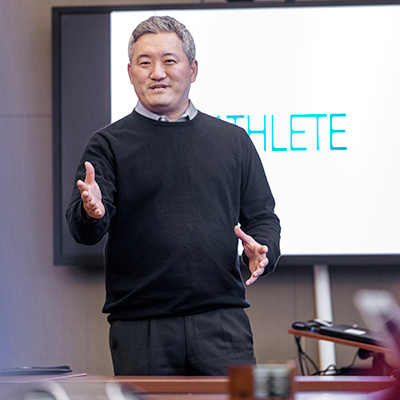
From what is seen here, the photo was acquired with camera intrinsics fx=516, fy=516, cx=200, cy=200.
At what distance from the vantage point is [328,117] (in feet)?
8.14

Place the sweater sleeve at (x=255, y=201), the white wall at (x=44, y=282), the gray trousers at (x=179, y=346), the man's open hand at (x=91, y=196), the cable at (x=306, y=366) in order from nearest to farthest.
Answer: the man's open hand at (x=91, y=196) → the gray trousers at (x=179, y=346) → the sweater sleeve at (x=255, y=201) → the cable at (x=306, y=366) → the white wall at (x=44, y=282)

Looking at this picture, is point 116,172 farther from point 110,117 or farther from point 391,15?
point 391,15

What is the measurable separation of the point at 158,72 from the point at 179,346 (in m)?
0.79

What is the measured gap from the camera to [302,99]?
2.49 metres

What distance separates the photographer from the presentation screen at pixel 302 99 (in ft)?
7.98

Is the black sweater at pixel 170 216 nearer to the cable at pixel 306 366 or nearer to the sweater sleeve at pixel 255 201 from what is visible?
the sweater sleeve at pixel 255 201

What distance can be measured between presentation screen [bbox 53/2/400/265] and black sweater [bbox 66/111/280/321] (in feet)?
3.08

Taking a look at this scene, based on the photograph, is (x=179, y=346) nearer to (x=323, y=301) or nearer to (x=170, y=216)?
(x=170, y=216)

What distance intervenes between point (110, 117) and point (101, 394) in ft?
6.01

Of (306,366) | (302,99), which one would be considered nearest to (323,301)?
(306,366)

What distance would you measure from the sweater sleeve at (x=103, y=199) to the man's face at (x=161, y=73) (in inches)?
7.9

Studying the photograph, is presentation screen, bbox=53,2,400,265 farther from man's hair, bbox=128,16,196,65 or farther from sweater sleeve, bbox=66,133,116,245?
sweater sleeve, bbox=66,133,116,245

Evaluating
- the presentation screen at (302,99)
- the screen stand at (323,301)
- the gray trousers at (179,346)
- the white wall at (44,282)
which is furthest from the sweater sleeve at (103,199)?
the screen stand at (323,301)

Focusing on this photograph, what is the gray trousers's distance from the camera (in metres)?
1.34
